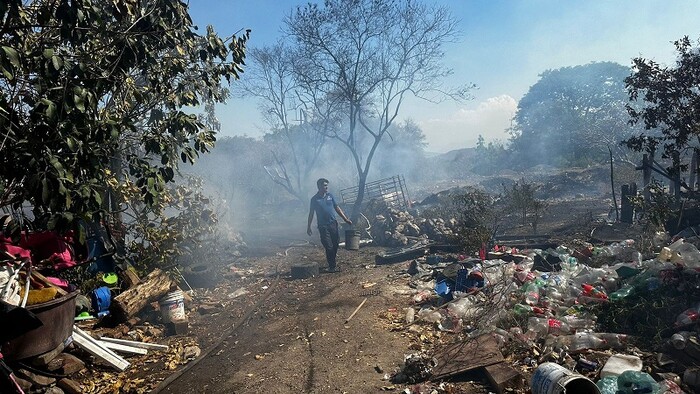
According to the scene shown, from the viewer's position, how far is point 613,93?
1198 inches

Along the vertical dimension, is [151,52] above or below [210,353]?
above

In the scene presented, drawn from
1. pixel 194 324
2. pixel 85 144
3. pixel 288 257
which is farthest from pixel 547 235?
pixel 85 144

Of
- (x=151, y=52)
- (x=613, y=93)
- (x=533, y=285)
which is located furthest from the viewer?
(x=613, y=93)

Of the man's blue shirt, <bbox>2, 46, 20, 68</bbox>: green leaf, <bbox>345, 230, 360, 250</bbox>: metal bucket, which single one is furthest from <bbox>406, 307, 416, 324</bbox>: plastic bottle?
<bbox>345, 230, 360, 250</bbox>: metal bucket

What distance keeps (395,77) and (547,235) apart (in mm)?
8940

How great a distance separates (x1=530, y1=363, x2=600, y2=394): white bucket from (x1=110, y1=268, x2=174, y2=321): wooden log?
16.8 ft

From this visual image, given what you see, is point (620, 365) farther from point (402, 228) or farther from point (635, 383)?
point (402, 228)

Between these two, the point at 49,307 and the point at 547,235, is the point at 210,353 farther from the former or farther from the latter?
the point at 547,235

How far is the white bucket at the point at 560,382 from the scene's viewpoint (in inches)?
112

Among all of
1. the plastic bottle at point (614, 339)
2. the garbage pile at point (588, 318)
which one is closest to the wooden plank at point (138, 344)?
the garbage pile at point (588, 318)

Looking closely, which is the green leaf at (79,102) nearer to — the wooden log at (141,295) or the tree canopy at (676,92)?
the wooden log at (141,295)

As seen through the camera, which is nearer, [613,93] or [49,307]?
[49,307]

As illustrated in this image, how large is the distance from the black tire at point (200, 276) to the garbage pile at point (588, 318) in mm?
4456

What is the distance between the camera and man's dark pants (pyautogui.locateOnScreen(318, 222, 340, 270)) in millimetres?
8844
